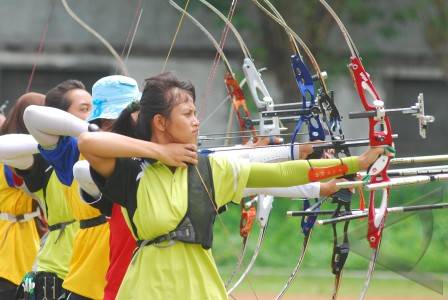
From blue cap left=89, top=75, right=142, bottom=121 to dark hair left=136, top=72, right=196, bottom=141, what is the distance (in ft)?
3.44

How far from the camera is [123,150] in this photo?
4.88 meters

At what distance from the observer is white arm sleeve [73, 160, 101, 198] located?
206 inches

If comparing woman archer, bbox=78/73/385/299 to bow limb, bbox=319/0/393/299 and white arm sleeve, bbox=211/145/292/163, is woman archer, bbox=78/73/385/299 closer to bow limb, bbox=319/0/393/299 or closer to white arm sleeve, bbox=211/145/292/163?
bow limb, bbox=319/0/393/299

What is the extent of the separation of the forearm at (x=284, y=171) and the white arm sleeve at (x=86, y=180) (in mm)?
627

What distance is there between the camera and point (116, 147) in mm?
4875

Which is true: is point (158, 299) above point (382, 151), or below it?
below

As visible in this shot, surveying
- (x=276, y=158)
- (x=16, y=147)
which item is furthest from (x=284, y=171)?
(x=16, y=147)

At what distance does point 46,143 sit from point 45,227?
188cm

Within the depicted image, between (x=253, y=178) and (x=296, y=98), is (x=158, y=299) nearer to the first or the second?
(x=253, y=178)

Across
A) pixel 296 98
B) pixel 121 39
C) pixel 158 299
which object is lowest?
pixel 158 299

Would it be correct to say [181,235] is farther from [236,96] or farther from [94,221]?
[236,96]

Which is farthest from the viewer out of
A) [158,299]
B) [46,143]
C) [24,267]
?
[24,267]

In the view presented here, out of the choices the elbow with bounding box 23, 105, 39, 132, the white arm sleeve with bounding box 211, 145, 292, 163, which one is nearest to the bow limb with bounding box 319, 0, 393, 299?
the white arm sleeve with bounding box 211, 145, 292, 163

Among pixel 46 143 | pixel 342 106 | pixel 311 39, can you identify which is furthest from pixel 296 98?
pixel 46 143
